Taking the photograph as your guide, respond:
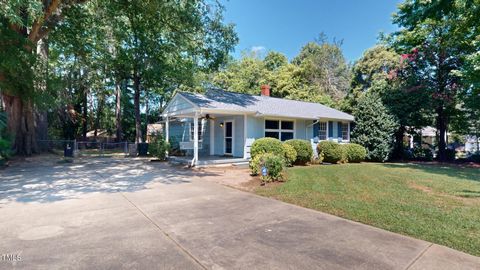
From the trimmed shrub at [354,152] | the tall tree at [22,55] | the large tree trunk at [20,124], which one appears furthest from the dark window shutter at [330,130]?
the large tree trunk at [20,124]

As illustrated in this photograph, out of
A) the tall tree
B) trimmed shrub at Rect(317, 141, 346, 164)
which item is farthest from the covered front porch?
the tall tree

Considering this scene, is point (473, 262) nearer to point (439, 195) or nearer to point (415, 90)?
point (439, 195)

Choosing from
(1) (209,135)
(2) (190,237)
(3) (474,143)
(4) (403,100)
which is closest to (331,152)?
(4) (403,100)

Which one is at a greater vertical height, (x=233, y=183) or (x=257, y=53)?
(x=257, y=53)

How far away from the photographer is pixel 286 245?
3781 millimetres

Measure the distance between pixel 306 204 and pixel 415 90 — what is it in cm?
1566

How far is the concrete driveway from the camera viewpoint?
327 centimetres

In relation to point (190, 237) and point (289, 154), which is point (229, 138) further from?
point (190, 237)

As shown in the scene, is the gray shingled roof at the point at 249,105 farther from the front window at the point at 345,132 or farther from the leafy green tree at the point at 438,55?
the leafy green tree at the point at 438,55

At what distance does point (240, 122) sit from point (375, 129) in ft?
28.0

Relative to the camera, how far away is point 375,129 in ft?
54.0

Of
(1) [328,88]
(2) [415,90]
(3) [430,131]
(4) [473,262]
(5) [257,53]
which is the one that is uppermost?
(5) [257,53]

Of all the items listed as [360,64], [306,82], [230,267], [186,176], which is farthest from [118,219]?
[306,82]

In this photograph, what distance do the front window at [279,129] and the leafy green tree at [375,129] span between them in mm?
4655
